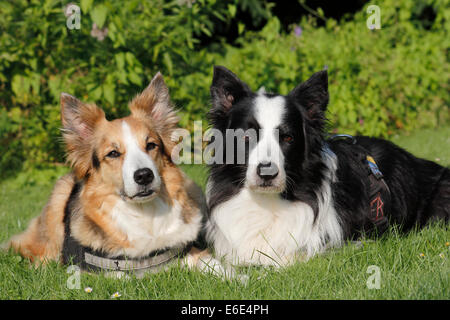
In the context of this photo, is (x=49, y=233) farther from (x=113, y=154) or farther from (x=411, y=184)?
(x=411, y=184)

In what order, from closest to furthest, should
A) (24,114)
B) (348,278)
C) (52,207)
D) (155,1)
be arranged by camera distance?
(348,278), (52,207), (155,1), (24,114)

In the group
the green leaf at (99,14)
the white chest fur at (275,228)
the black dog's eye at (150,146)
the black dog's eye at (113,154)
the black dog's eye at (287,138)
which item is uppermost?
the green leaf at (99,14)

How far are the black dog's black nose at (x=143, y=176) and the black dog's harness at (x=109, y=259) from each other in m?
0.56

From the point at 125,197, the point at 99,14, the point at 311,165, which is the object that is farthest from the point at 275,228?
the point at 99,14

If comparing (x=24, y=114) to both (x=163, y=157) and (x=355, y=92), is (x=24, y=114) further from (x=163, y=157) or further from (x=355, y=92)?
(x=355, y=92)

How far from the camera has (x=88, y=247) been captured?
327 cm

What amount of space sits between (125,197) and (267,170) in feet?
3.24

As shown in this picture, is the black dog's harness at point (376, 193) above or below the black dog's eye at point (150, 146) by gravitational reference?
below

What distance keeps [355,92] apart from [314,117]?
15.2 feet

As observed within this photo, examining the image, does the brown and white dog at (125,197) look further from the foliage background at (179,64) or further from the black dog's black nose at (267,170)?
the foliage background at (179,64)

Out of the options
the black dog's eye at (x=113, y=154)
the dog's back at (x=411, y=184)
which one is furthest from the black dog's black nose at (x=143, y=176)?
the dog's back at (x=411, y=184)

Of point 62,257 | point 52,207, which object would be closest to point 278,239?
point 62,257

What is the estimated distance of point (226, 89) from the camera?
11.6 feet

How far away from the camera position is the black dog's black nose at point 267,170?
312cm
